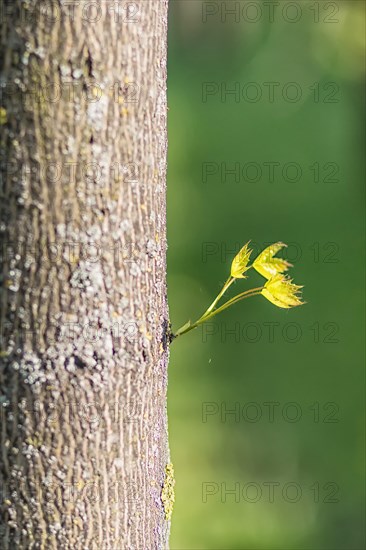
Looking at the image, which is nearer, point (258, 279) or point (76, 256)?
point (76, 256)

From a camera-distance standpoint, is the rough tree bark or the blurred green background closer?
the rough tree bark

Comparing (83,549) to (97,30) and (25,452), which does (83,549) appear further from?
(97,30)

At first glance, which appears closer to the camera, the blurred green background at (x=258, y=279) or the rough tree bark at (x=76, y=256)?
the rough tree bark at (x=76, y=256)

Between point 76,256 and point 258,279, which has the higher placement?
point 258,279

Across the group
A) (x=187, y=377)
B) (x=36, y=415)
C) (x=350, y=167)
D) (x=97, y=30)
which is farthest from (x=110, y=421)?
(x=350, y=167)
